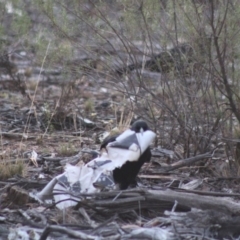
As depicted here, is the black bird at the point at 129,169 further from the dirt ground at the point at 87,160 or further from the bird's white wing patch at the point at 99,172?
the dirt ground at the point at 87,160

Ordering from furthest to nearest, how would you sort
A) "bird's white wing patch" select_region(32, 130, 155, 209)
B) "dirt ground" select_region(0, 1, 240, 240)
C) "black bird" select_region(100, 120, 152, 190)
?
"black bird" select_region(100, 120, 152, 190) < "bird's white wing patch" select_region(32, 130, 155, 209) < "dirt ground" select_region(0, 1, 240, 240)

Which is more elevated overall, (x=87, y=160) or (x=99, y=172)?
(x=99, y=172)

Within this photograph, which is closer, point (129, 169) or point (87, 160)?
point (129, 169)

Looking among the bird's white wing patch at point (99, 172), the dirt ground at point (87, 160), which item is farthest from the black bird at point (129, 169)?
the dirt ground at point (87, 160)

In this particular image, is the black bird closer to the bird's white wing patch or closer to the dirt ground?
the bird's white wing patch

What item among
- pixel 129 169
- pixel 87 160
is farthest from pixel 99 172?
pixel 87 160

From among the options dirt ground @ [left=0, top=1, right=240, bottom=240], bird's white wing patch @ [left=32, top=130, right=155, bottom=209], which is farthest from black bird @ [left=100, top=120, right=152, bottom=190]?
dirt ground @ [left=0, top=1, right=240, bottom=240]

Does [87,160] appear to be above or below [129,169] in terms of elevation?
below

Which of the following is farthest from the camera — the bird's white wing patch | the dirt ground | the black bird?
the black bird

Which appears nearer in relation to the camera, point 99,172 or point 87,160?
point 99,172

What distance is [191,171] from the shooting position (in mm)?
7199

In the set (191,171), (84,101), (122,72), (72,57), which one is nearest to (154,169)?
(191,171)

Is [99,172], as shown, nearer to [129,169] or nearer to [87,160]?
[129,169]

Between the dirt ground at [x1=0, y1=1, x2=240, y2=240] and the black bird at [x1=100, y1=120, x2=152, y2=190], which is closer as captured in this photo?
the dirt ground at [x1=0, y1=1, x2=240, y2=240]
